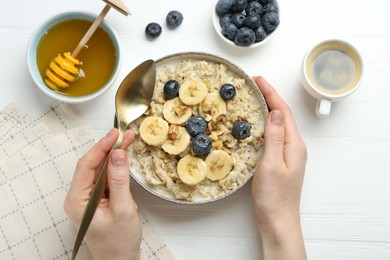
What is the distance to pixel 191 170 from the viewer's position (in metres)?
1.29

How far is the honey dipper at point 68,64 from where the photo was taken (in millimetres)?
1329

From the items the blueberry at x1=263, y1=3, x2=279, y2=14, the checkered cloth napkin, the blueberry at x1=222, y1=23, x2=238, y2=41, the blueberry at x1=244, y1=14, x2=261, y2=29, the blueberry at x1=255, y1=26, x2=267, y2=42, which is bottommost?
the checkered cloth napkin

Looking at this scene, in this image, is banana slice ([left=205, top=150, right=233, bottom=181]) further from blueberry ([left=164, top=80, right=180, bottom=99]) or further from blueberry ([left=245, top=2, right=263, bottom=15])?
blueberry ([left=245, top=2, right=263, bottom=15])

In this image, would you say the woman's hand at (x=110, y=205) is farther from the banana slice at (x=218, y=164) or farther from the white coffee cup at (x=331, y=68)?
the white coffee cup at (x=331, y=68)

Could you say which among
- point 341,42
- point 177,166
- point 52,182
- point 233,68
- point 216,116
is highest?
point 341,42

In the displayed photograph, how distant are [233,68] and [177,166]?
0.26 m

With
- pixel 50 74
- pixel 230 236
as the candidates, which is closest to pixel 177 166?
pixel 230 236

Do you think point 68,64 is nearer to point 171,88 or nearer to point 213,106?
point 171,88

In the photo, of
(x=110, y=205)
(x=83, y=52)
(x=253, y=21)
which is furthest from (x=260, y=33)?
(x=110, y=205)

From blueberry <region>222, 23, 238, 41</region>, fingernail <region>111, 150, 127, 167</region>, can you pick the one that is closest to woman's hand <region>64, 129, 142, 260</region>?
fingernail <region>111, 150, 127, 167</region>

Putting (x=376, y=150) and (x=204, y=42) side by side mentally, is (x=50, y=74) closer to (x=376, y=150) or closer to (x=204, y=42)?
(x=204, y=42)

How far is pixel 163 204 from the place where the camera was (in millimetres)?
1400

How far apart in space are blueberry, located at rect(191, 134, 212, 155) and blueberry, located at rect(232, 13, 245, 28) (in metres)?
0.29

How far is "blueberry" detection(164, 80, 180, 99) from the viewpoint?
1312mm
